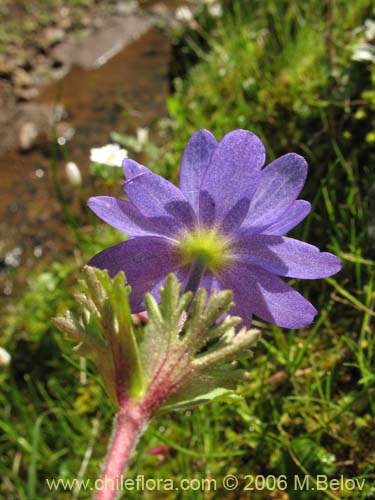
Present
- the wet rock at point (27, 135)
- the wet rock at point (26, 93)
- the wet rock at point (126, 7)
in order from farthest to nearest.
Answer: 1. the wet rock at point (126, 7)
2. the wet rock at point (26, 93)
3. the wet rock at point (27, 135)

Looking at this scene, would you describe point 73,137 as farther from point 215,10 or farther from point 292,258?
point 292,258

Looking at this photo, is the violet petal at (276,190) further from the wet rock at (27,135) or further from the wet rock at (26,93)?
the wet rock at (26,93)

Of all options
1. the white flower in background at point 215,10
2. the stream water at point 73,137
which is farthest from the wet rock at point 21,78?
the white flower in background at point 215,10

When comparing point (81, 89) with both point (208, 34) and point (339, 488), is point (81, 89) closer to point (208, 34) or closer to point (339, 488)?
point (208, 34)

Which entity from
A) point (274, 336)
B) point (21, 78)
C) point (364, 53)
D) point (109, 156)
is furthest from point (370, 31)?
point (21, 78)

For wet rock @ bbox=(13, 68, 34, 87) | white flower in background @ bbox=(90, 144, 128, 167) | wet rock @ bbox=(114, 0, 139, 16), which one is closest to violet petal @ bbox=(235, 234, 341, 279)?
white flower in background @ bbox=(90, 144, 128, 167)

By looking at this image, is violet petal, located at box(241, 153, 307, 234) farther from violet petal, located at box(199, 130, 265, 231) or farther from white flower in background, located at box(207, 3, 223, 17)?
white flower in background, located at box(207, 3, 223, 17)
